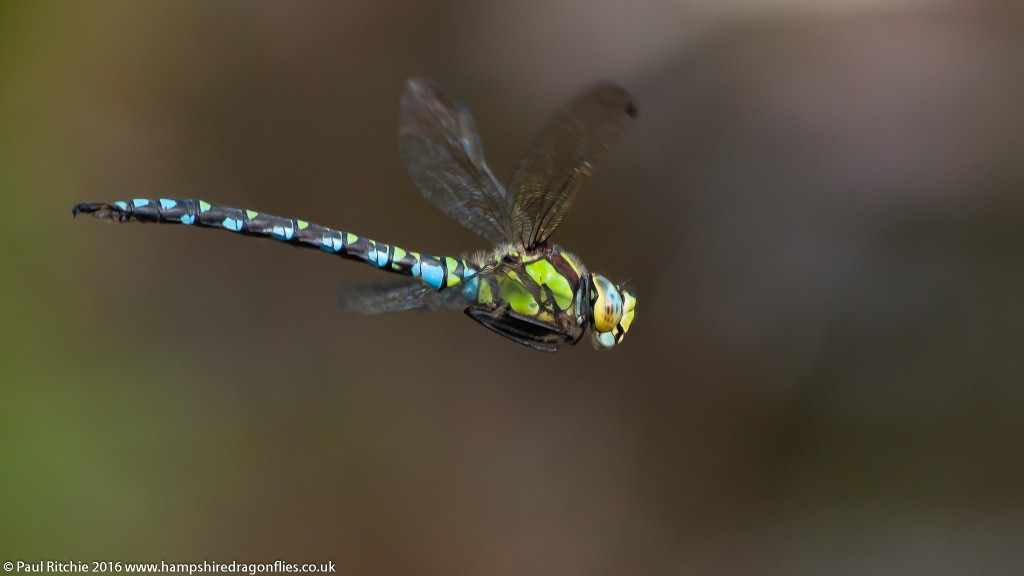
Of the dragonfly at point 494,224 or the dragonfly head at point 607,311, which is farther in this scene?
the dragonfly head at point 607,311

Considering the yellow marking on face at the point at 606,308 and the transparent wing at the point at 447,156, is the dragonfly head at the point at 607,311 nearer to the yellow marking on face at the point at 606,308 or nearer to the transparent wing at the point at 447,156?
the yellow marking on face at the point at 606,308

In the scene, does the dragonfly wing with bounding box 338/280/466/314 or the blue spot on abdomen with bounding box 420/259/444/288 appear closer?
the dragonfly wing with bounding box 338/280/466/314

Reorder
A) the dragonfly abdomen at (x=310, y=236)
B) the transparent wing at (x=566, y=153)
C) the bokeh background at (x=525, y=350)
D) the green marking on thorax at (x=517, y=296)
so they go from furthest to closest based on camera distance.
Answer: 1. the bokeh background at (x=525, y=350)
2. the green marking on thorax at (x=517, y=296)
3. the dragonfly abdomen at (x=310, y=236)
4. the transparent wing at (x=566, y=153)

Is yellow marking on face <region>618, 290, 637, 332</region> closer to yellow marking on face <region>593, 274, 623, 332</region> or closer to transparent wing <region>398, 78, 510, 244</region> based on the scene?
yellow marking on face <region>593, 274, 623, 332</region>

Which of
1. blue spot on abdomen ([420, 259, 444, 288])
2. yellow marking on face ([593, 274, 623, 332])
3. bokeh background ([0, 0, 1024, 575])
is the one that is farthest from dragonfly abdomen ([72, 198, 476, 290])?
bokeh background ([0, 0, 1024, 575])

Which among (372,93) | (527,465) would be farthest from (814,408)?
(372,93)

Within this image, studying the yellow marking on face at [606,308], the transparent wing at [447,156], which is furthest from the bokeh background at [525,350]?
the yellow marking on face at [606,308]

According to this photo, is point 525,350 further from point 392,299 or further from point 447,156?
point 392,299

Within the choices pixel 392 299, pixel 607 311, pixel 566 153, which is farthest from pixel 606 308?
pixel 392 299

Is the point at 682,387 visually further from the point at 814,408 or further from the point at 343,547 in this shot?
the point at 343,547
